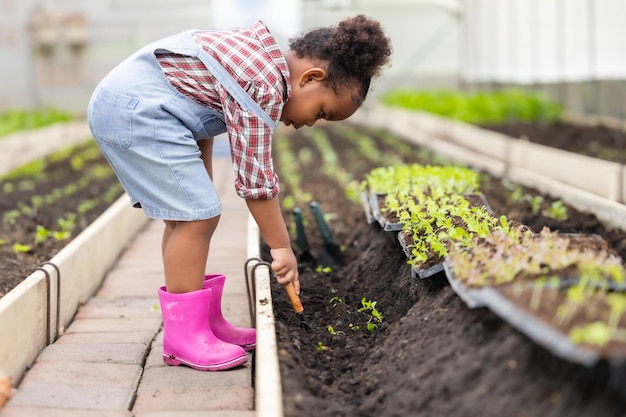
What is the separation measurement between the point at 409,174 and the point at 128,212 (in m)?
1.97

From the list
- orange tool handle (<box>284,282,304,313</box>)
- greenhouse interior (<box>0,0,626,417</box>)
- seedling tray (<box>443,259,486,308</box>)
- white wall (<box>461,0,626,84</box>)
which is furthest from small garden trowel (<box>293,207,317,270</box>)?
white wall (<box>461,0,626,84</box>)

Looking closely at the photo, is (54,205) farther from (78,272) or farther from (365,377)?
(365,377)

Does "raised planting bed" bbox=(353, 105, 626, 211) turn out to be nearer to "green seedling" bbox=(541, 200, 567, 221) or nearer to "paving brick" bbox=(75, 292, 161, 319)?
"green seedling" bbox=(541, 200, 567, 221)

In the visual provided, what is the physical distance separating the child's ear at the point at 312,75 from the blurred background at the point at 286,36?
337 inches

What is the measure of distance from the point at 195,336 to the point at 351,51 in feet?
3.61

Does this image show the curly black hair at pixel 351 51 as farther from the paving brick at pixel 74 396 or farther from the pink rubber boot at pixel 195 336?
the paving brick at pixel 74 396

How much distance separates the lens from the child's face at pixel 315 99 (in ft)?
9.26

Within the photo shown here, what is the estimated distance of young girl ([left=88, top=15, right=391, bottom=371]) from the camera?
2768 millimetres

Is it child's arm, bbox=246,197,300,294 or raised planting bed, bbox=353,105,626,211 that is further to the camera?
raised planting bed, bbox=353,105,626,211

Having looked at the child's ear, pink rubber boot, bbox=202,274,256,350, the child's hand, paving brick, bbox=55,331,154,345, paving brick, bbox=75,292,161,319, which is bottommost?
paving brick, bbox=75,292,161,319

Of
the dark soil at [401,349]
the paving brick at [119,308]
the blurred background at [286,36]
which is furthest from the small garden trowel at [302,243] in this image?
the blurred background at [286,36]

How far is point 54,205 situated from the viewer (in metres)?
6.18

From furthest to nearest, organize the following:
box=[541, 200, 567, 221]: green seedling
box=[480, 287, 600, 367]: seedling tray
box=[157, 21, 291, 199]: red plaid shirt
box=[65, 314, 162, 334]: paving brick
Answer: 1. box=[541, 200, 567, 221]: green seedling
2. box=[65, 314, 162, 334]: paving brick
3. box=[157, 21, 291, 199]: red plaid shirt
4. box=[480, 287, 600, 367]: seedling tray

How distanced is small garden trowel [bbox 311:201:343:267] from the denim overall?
58.8 inches
